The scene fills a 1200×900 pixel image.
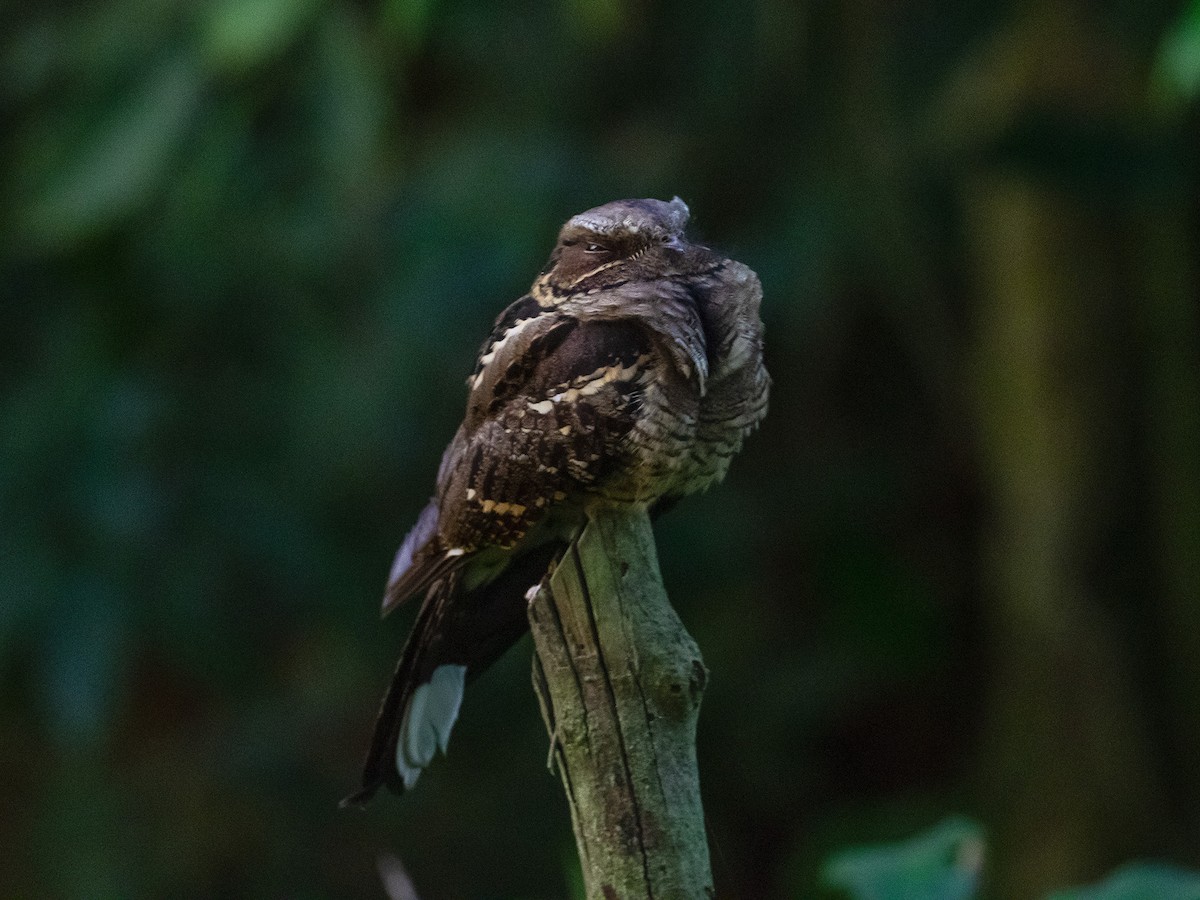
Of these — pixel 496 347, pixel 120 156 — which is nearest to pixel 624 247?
pixel 496 347

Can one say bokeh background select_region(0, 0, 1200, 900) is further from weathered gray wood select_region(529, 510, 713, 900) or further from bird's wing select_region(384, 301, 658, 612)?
weathered gray wood select_region(529, 510, 713, 900)

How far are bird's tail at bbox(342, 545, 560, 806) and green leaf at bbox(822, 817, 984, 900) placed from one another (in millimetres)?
631

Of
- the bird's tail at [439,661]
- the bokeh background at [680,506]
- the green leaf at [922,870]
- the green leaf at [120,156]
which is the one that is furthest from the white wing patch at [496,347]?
the green leaf at [120,156]

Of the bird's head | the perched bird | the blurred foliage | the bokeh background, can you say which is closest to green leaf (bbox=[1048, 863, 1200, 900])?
the blurred foliage

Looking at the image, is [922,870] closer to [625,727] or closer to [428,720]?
[625,727]

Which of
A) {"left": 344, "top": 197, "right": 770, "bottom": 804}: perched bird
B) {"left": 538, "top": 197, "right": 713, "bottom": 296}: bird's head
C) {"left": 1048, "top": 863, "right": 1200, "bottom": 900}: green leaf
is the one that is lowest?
{"left": 1048, "top": 863, "right": 1200, "bottom": 900}: green leaf

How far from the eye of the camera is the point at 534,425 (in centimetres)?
229

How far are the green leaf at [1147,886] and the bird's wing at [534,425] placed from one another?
3.03ft

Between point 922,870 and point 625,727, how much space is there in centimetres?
62

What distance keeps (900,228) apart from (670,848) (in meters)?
3.12

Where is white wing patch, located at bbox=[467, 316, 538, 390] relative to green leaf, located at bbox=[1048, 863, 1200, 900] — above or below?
above

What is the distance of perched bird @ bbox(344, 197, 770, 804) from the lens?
2.26 metres

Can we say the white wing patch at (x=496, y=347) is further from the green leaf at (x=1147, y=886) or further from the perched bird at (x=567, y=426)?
the green leaf at (x=1147, y=886)

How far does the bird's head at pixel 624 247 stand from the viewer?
7.77 ft
